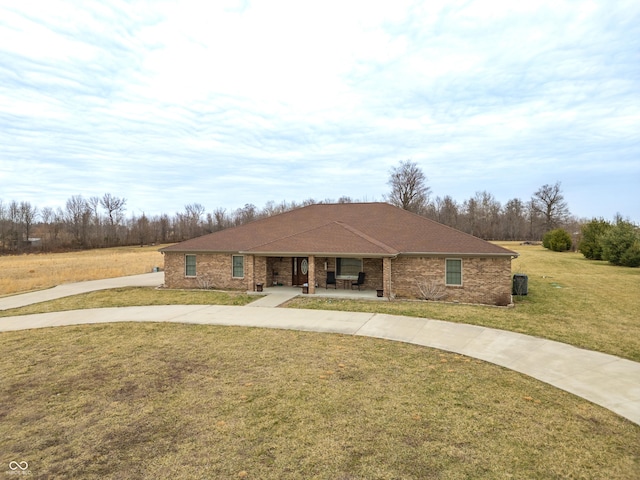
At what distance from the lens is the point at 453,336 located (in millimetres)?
10539

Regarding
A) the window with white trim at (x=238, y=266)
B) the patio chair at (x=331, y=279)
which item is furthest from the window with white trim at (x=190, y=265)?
the patio chair at (x=331, y=279)

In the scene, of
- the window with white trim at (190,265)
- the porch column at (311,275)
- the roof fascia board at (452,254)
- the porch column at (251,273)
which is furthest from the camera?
the window with white trim at (190,265)

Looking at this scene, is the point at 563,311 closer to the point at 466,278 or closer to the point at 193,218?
the point at 466,278

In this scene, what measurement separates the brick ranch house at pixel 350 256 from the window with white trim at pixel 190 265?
0.05m

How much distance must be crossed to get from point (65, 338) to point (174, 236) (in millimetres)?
77881

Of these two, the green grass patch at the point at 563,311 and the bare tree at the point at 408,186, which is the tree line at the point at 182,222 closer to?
the bare tree at the point at 408,186

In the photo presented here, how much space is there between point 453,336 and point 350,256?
22.3 feet

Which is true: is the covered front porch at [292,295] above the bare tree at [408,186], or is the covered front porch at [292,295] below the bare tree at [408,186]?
below

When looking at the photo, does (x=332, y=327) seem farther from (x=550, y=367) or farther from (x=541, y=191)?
(x=541, y=191)

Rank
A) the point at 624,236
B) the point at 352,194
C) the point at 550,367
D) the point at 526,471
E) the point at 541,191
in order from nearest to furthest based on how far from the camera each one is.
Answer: the point at 526,471 < the point at 550,367 < the point at 624,236 < the point at 541,191 < the point at 352,194

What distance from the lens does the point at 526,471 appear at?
15.1 ft

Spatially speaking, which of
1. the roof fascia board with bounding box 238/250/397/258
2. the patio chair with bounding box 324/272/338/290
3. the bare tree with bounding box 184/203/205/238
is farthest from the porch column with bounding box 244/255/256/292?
the bare tree with bounding box 184/203/205/238

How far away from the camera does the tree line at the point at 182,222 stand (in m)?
67.2

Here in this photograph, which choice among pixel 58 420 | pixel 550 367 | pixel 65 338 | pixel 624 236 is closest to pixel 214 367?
pixel 58 420
